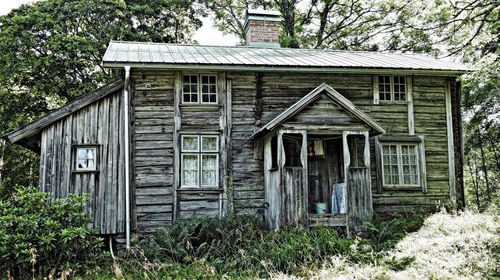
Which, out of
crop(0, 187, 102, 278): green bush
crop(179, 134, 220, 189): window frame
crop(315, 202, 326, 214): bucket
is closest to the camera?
crop(0, 187, 102, 278): green bush

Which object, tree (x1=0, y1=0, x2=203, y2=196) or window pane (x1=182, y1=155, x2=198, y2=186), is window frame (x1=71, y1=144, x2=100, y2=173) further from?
tree (x1=0, y1=0, x2=203, y2=196)

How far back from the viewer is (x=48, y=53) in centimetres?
1742

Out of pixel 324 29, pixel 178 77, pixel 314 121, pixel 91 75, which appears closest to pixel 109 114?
pixel 178 77

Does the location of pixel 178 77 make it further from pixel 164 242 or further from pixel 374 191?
pixel 374 191

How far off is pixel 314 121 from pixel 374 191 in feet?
9.18

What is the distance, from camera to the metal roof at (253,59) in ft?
35.4

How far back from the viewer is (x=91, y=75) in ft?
61.1

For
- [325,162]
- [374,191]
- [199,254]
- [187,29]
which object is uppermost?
[187,29]

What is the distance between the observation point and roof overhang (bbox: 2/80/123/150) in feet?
33.9

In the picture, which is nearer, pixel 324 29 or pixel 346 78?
pixel 346 78

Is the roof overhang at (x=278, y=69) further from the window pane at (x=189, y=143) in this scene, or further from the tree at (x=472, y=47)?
the window pane at (x=189, y=143)

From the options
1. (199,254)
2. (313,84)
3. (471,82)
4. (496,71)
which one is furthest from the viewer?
(313,84)

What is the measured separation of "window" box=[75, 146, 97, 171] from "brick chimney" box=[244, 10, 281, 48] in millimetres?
6574

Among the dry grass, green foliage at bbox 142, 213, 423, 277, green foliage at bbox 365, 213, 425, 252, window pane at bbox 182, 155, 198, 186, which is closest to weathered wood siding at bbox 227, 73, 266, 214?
green foliage at bbox 142, 213, 423, 277
